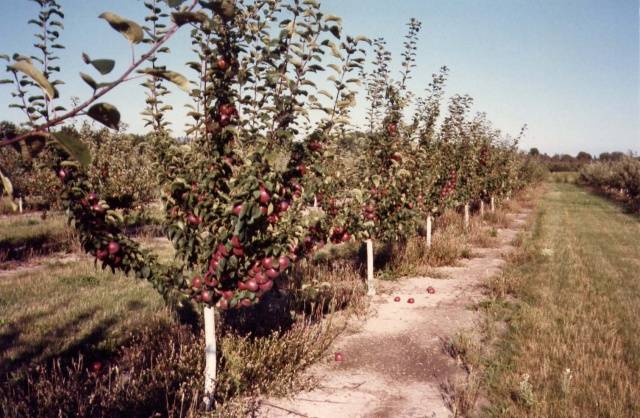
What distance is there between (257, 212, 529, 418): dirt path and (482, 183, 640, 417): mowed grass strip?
57 cm

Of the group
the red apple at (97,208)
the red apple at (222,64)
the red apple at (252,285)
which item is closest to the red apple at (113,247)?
the red apple at (97,208)

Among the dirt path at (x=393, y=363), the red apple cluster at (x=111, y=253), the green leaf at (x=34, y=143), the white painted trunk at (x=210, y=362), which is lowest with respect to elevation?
the dirt path at (x=393, y=363)

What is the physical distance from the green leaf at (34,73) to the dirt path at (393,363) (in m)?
3.86

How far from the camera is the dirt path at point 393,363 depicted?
4137 mm

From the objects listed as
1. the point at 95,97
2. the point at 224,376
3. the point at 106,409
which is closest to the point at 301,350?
the point at 224,376

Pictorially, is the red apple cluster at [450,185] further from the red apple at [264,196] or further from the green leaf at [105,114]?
the green leaf at [105,114]

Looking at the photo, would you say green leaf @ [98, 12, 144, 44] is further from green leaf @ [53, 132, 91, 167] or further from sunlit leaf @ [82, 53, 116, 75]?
green leaf @ [53, 132, 91, 167]

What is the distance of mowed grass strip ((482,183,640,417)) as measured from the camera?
161 inches

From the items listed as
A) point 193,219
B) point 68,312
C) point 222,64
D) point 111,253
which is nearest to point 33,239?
point 68,312

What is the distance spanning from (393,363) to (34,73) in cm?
507

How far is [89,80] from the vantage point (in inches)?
29.0

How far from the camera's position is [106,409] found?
144 inches

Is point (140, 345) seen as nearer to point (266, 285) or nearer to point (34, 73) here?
point (266, 285)

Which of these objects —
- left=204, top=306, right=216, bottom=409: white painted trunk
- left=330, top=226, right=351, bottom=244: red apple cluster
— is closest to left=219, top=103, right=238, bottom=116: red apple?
left=204, top=306, right=216, bottom=409: white painted trunk
